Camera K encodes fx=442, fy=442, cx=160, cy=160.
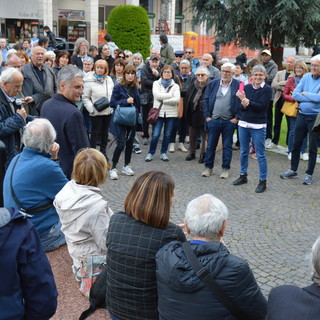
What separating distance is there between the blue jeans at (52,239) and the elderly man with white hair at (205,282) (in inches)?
97.0

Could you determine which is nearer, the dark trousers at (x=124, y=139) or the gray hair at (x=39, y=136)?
the gray hair at (x=39, y=136)

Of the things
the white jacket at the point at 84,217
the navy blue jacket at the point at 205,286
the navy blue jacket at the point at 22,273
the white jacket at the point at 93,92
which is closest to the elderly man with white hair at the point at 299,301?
the navy blue jacket at the point at 205,286

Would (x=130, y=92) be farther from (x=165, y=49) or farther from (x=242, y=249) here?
(x=165, y=49)

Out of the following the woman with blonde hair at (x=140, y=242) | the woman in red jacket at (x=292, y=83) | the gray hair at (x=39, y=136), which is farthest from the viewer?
the woman in red jacket at (x=292, y=83)

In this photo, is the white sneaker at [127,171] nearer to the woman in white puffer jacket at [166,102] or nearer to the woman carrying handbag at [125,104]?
the woman carrying handbag at [125,104]

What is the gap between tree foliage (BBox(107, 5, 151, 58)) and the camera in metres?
19.8

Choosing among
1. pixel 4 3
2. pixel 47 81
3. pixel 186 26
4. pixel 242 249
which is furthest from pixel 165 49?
pixel 186 26

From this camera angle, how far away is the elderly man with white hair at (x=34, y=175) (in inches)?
178

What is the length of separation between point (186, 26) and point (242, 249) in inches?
A: 1851

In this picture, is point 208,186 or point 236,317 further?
point 208,186

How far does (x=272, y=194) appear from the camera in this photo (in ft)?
24.0

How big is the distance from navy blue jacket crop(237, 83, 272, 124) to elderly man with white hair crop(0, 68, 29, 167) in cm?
355

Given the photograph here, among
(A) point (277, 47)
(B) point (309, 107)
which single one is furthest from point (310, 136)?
(A) point (277, 47)

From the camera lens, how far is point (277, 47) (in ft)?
61.8
